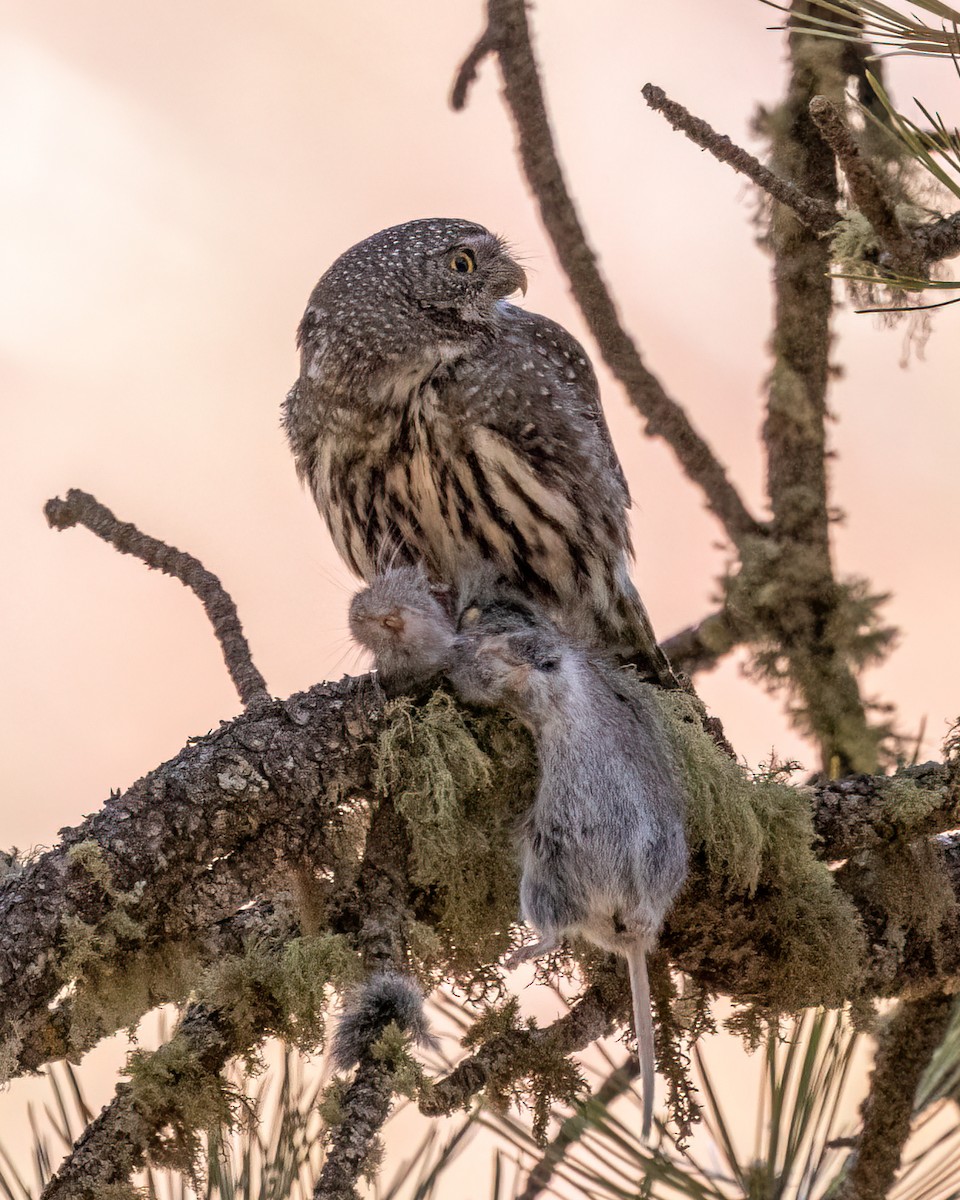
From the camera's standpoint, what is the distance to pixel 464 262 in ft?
8.16

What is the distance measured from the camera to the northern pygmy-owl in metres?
2.36

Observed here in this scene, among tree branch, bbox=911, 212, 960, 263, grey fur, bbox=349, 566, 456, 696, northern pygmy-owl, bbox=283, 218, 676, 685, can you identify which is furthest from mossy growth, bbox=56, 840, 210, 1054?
tree branch, bbox=911, 212, 960, 263

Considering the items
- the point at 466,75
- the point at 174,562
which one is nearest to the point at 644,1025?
the point at 174,562

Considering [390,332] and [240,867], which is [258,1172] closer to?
[240,867]

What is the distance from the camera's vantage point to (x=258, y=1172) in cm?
206

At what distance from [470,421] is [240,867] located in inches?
34.7

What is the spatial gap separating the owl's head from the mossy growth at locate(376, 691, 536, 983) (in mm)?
684

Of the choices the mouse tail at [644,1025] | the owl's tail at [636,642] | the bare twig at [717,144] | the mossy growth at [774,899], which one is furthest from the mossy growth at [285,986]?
the bare twig at [717,144]

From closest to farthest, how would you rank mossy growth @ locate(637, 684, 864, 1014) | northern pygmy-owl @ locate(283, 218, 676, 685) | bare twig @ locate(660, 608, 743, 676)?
mossy growth @ locate(637, 684, 864, 1014) < northern pygmy-owl @ locate(283, 218, 676, 685) < bare twig @ locate(660, 608, 743, 676)

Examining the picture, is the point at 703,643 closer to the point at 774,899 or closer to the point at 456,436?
the point at 456,436

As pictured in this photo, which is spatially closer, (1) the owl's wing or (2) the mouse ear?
(2) the mouse ear

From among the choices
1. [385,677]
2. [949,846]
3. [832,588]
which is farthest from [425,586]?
[832,588]

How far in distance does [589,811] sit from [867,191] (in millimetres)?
843

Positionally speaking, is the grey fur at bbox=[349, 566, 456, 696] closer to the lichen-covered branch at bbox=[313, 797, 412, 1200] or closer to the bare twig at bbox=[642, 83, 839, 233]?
the lichen-covered branch at bbox=[313, 797, 412, 1200]
